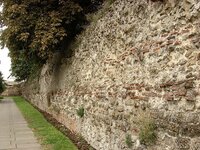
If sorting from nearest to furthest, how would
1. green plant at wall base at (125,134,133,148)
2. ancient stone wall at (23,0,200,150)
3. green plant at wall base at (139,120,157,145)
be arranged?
ancient stone wall at (23,0,200,150)
green plant at wall base at (139,120,157,145)
green plant at wall base at (125,134,133,148)

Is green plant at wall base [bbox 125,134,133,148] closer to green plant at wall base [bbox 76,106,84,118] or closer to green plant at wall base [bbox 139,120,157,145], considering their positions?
green plant at wall base [bbox 139,120,157,145]

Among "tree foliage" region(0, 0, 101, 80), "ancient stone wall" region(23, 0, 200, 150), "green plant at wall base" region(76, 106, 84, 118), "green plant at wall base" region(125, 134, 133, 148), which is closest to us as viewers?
"ancient stone wall" region(23, 0, 200, 150)

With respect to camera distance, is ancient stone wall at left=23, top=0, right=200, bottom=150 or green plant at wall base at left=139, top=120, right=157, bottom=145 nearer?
ancient stone wall at left=23, top=0, right=200, bottom=150

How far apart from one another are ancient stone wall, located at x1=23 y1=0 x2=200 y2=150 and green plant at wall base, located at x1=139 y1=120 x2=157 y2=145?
25mm

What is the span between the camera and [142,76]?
6160mm

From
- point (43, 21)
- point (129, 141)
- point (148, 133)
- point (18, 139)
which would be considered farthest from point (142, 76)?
point (43, 21)

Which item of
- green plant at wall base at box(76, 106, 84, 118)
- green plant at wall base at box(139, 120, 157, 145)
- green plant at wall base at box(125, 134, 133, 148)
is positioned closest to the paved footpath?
green plant at wall base at box(76, 106, 84, 118)

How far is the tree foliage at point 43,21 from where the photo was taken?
463 inches

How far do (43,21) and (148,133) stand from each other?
7157 millimetres

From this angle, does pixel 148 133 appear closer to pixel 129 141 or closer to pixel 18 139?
pixel 129 141

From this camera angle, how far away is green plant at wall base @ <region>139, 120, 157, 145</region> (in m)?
5.61

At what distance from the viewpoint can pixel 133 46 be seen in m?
6.57

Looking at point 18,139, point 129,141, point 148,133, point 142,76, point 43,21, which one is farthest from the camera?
point 43,21

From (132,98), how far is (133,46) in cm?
89
